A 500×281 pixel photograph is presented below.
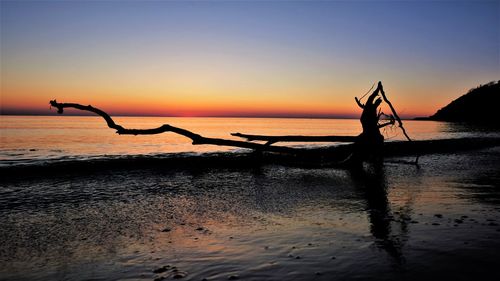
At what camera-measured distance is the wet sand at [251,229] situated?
475 cm

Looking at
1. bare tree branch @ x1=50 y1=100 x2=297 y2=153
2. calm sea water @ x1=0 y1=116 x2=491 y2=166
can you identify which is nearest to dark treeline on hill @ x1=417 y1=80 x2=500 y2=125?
calm sea water @ x1=0 y1=116 x2=491 y2=166

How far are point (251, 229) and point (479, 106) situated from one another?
141 m

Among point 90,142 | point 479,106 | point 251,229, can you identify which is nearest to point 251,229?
point 251,229

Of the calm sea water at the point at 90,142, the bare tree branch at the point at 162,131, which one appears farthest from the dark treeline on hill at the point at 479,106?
the bare tree branch at the point at 162,131

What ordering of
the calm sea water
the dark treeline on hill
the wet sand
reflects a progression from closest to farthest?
the wet sand, the calm sea water, the dark treeline on hill

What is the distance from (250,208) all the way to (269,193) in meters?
2.15

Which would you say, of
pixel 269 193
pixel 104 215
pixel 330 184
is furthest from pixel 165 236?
pixel 330 184

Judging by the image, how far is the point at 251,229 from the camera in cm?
676

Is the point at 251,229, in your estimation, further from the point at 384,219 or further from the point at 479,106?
the point at 479,106

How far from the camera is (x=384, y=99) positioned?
1705 cm

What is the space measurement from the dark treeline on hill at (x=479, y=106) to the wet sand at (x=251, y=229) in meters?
104

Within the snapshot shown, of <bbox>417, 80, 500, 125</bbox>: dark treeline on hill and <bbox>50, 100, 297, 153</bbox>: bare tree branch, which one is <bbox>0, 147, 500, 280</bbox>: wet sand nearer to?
<bbox>50, 100, 297, 153</bbox>: bare tree branch

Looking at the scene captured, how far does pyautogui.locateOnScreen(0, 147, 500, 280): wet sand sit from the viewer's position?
15.6 feet

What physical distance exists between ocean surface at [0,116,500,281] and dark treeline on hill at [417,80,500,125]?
104 m
